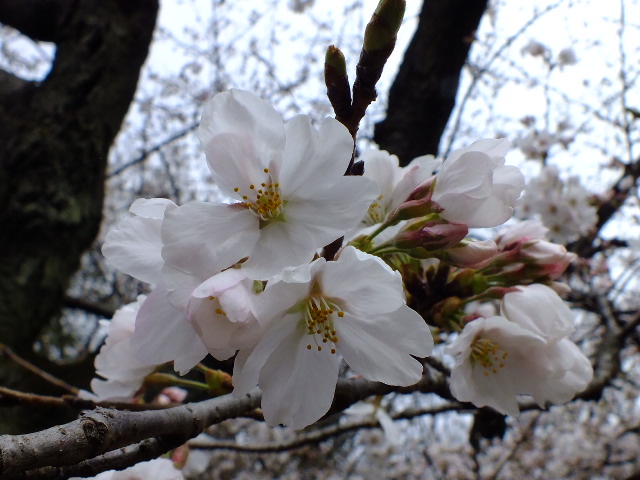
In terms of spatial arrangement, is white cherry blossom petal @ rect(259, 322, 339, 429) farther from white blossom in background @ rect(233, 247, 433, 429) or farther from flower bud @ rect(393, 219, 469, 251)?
flower bud @ rect(393, 219, 469, 251)

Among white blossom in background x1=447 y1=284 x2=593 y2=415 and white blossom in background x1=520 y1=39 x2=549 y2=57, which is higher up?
white blossom in background x1=520 y1=39 x2=549 y2=57

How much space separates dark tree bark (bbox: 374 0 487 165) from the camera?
6.93 feet

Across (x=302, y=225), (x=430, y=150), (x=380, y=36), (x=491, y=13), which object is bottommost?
(x=302, y=225)

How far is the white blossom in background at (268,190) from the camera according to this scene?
62 cm

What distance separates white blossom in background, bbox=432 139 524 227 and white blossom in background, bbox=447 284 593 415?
211mm

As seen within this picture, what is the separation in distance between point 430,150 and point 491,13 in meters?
4.57

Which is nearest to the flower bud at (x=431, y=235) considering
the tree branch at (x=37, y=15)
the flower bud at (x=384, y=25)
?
the flower bud at (x=384, y=25)

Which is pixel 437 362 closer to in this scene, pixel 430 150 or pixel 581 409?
pixel 430 150

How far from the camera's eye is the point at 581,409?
6.41m

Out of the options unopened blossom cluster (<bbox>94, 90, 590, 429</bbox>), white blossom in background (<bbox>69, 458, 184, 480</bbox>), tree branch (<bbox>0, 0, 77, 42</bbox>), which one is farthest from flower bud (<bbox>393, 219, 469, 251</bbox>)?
tree branch (<bbox>0, 0, 77, 42</bbox>)

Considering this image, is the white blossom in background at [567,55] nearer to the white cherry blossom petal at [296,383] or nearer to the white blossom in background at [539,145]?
the white blossom in background at [539,145]

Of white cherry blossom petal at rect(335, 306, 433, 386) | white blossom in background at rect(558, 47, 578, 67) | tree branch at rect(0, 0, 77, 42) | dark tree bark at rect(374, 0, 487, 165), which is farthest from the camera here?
white blossom in background at rect(558, 47, 578, 67)

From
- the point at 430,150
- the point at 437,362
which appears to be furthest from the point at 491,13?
the point at 437,362

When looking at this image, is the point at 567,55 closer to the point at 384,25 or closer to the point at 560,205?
the point at 560,205
